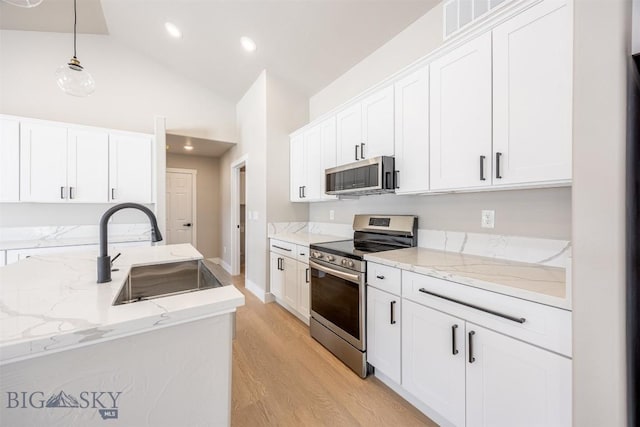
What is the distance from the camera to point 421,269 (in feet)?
5.13

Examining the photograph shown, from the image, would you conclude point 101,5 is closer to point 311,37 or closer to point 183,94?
point 183,94

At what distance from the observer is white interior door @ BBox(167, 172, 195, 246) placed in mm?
5770

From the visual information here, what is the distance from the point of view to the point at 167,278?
1704 mm

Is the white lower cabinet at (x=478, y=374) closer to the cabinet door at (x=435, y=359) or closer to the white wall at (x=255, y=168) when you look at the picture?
the cabinet door at (x=435, y=359)

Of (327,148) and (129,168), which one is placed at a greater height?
(327,148)

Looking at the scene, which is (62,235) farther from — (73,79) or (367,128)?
(367,128)

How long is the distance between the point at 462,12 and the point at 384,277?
1849mm

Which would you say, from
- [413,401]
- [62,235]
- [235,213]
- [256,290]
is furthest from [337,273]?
[62,235]

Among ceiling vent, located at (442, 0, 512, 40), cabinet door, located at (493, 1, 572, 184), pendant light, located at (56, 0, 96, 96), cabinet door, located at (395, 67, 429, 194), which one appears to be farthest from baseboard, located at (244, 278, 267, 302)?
ceiling vent, located at (442, 0, 512, 40)

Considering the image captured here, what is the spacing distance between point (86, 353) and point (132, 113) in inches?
169

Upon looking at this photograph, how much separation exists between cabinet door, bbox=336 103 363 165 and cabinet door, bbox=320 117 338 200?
0.07 meters

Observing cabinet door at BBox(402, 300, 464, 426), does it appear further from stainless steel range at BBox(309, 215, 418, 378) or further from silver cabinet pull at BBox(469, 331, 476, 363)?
stainless steel range at BBox(309, 215, 418, 378)

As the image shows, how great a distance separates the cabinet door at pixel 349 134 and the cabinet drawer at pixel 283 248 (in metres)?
1.09

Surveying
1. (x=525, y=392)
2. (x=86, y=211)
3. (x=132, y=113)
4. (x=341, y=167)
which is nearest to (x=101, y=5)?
(x=132, y=113)
